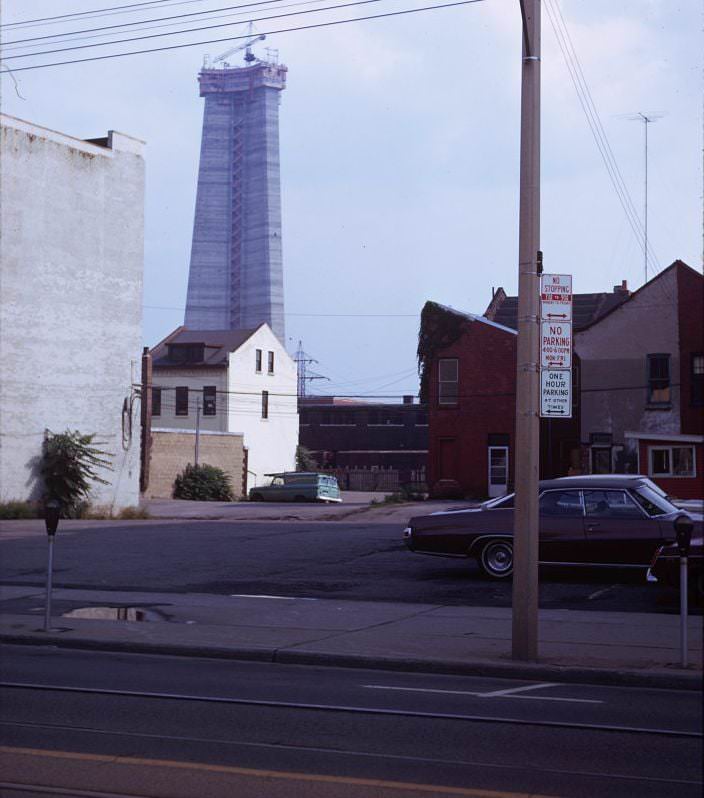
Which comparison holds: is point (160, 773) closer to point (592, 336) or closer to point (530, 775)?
point (530, 775)

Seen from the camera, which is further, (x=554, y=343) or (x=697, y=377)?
(x=697, y=377)

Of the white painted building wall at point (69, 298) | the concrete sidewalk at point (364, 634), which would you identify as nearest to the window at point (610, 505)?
the concrete sidewalk at point (364, 634)

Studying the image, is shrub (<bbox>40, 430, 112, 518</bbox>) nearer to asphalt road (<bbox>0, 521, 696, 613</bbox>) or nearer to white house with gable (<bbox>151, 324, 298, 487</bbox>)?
asphalt road (<bbox>0, 521, 696, 613</bbox>)

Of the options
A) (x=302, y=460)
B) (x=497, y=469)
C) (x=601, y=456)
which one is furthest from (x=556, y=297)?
(x=302, y=460)

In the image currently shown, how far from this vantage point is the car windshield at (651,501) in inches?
612

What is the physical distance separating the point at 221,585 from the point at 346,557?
371 cm

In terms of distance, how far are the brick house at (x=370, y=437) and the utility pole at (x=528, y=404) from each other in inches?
2802

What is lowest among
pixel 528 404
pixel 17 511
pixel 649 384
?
pixel 17 511

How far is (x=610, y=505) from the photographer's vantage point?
15836 millimetres

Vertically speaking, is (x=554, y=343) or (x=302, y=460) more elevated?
(x=554, y=343)

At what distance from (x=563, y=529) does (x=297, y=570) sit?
4.95 meters

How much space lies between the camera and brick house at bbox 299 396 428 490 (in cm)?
8350

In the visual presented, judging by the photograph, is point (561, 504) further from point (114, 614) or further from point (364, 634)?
point (114, 614)

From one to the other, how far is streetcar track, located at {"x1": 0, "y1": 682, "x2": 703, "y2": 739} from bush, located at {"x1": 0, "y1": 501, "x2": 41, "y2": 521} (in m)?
25.8
